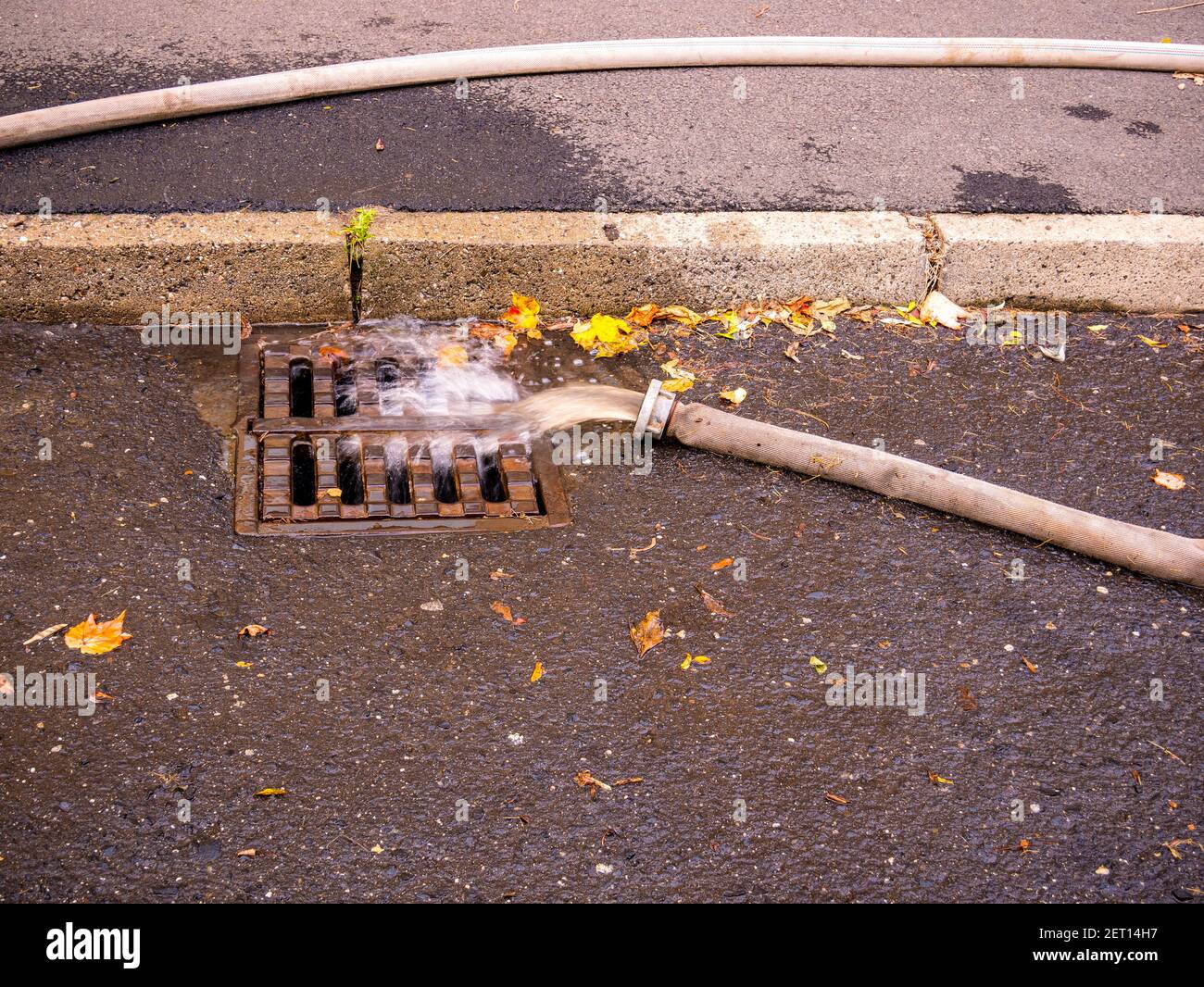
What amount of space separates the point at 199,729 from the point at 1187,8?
19.5 ft

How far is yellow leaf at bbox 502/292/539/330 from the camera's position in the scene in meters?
3.54

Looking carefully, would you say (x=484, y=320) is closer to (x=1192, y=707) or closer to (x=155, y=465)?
(x=155, y=465)

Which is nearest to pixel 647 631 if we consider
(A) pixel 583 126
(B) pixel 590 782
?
(B) pixel 590 782

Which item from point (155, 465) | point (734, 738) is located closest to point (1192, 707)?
point (734, 738)

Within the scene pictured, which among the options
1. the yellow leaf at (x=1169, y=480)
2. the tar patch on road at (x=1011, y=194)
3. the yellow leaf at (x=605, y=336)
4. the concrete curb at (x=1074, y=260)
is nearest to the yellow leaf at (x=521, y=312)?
the yellow leaf at (x=605, y=336)

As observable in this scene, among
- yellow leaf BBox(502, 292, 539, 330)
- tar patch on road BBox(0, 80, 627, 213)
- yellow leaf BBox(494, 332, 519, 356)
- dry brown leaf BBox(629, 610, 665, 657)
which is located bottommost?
dry brown leaf BBox(629, 610, 665, 657)

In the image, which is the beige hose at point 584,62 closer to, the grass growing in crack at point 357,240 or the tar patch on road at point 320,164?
the tar patch on road at point 320,164

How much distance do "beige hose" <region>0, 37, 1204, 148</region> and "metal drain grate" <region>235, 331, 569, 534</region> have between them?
1.09m

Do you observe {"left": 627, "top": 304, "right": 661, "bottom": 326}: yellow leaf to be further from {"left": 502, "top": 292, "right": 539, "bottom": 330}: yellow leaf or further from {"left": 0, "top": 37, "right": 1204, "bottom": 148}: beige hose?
{"left": 0, "top": 37, "right": 1204, "bottom": 148}: beige hose

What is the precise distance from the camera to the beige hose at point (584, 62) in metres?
3.69

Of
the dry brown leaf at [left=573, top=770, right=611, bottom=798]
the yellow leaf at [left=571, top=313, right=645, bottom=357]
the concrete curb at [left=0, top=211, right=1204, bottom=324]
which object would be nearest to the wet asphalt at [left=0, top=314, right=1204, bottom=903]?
the dry brown leaf at [left=573, top=770, right=611, bottom=798]

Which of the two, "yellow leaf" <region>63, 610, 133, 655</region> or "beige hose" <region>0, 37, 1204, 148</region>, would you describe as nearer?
"yellow leaf" <region>63, 610, 133, 655</region>
